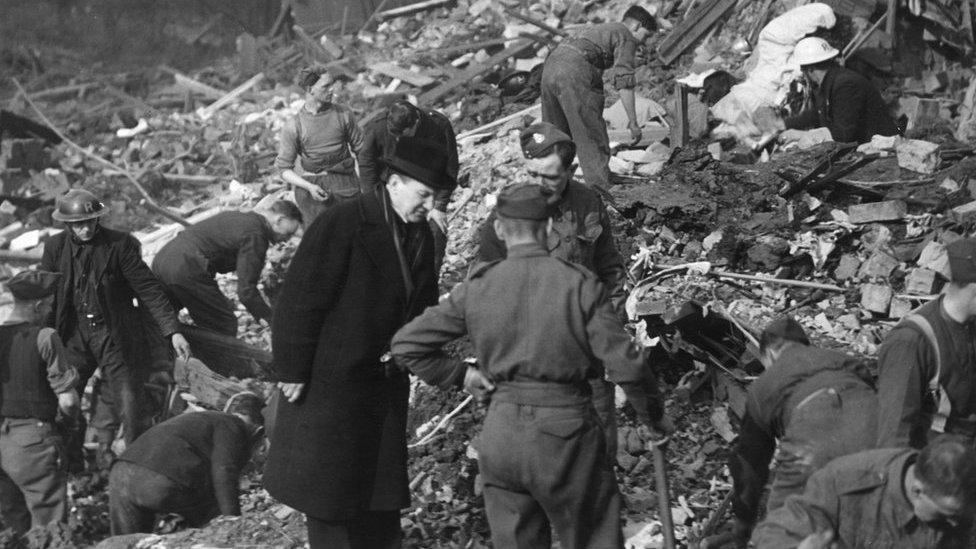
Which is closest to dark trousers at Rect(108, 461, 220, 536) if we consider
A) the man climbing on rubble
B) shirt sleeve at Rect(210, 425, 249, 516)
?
shirt sleeve at Rect(210, 425, 249, 516)

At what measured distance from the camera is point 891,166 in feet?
32.4

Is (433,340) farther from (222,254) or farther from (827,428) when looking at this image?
(222,254)

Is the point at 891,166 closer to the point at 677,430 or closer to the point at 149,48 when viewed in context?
the point at 677,430

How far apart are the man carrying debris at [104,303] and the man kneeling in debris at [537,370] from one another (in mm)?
4027

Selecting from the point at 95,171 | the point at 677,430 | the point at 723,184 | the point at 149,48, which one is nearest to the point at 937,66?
the point at 723,184

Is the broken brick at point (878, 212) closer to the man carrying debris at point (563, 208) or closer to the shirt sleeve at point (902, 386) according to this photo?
the man carrying debris at point (563, 208)

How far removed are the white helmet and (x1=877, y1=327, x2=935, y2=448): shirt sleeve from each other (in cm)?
629

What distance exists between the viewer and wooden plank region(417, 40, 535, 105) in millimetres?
15758

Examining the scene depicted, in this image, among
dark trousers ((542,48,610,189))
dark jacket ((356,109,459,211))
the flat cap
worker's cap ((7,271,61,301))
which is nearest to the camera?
the flat cap

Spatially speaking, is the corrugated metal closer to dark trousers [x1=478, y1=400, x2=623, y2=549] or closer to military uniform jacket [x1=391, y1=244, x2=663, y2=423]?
military uniform jacket [x1=391, y1=244, x2=663, y2=423]

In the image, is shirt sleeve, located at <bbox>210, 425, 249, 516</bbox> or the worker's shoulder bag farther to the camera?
shirt sleeve, located at <bbox>210, 425, 249, 516</bbox>

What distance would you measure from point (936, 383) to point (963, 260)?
507 millimetres

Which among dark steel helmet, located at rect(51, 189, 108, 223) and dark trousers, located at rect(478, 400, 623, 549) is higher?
dark steel helmet, located at rect(51, 189, 108, 223)

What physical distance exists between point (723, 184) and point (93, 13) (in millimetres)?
15811
